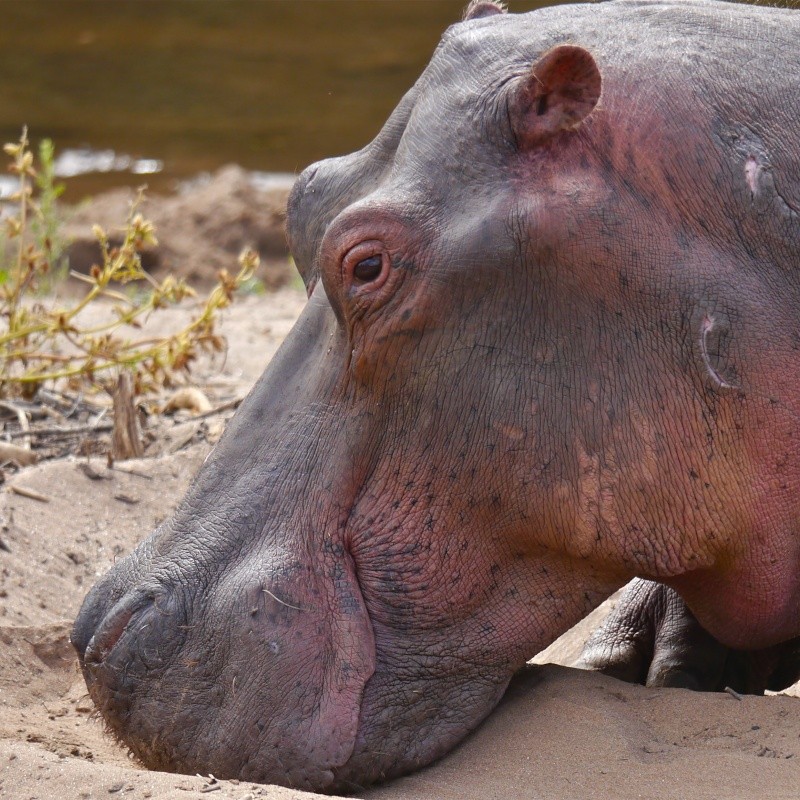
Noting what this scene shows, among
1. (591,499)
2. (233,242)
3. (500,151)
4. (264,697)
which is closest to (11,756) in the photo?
(264,697)

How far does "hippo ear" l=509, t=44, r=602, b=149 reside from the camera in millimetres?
2588

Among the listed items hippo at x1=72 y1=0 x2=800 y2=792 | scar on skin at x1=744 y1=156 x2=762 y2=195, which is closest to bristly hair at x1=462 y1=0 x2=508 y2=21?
hippo at x1=72 y1=0 x2=800 y2=792

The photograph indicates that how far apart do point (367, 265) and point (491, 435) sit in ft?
1.29

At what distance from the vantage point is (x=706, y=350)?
2633 millimetres

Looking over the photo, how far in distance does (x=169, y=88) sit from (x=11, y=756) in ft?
47.8

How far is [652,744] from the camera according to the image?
9.00 feet

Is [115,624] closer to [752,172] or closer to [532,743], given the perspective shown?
[532,743]

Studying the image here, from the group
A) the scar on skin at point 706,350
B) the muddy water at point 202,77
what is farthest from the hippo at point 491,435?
the muddy water at point 202,77

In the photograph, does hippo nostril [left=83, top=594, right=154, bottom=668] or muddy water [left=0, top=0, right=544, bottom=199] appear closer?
hippo nostril [left=83, top=594, right=154, bottom=668]

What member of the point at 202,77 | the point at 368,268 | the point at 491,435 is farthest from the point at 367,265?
the point at 202,77

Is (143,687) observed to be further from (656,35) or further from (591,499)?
(656,35)

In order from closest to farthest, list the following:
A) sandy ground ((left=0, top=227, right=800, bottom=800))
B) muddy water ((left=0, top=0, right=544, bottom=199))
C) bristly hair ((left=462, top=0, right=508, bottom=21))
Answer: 1. sandy ground ((left=0, top=227, right=800, bottom=800))
2. bristly hair ((left=462, top=0, right=508, bottom=21))
3. muddy water ((left=0, top=0, right=544, bottom=199))

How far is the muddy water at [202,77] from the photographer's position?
13695mm

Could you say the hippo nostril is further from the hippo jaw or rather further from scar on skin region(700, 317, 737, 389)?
scar on skin region(700, 317, 737, 389)
